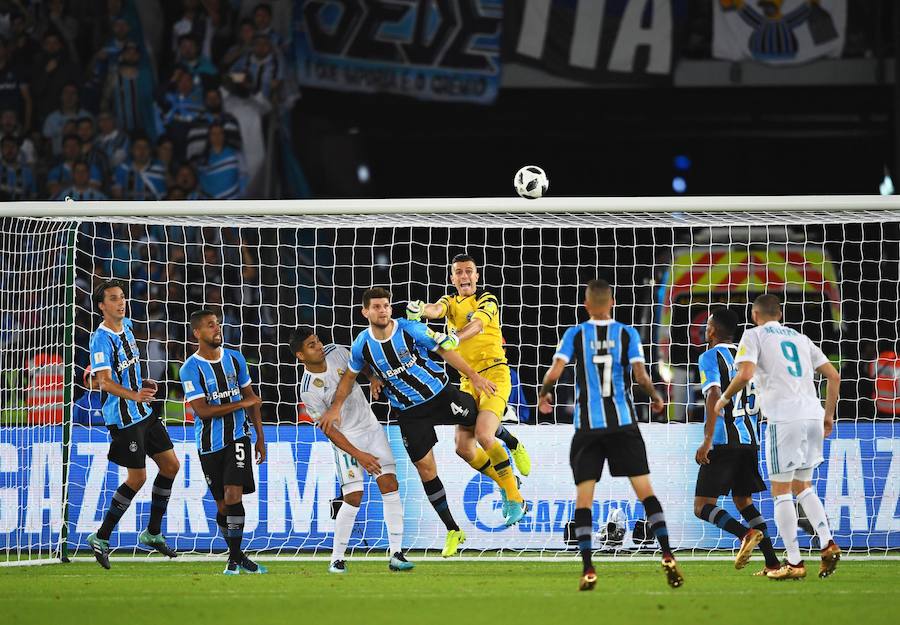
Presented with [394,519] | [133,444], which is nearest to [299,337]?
[394,519]

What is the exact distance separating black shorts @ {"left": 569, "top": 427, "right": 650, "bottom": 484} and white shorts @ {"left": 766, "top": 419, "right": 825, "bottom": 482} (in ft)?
3.74

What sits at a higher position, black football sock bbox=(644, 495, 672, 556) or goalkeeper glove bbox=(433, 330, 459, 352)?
goalkeeper glove bbox=(433, 330, 459, 352)

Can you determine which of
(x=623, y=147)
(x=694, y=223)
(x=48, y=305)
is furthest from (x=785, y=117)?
(x=48, y=305)

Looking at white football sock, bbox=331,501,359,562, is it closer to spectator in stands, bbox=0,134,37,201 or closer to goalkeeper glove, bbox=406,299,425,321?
goalkeeper glove, bbox=406,299,425,321

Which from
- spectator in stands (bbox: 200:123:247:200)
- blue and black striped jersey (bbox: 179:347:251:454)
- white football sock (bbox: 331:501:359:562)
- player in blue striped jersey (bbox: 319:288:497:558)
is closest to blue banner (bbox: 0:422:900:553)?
player in blue striped jersey (bbox: 319:288:497:558)

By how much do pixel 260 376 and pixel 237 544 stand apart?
437cm

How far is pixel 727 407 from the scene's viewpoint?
8.77 m

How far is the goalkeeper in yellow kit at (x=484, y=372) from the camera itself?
9.50 metres

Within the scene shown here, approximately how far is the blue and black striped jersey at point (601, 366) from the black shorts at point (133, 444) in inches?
137

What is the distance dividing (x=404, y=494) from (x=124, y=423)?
7.73ft

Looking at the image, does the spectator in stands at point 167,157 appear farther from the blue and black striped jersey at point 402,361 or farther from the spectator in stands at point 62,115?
Answer: the blue and black striped jersey at point 402,361

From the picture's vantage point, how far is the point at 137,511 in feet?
34.4

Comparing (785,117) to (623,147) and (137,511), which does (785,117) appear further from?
(137,511)

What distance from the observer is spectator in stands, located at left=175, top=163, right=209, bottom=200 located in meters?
15.3
